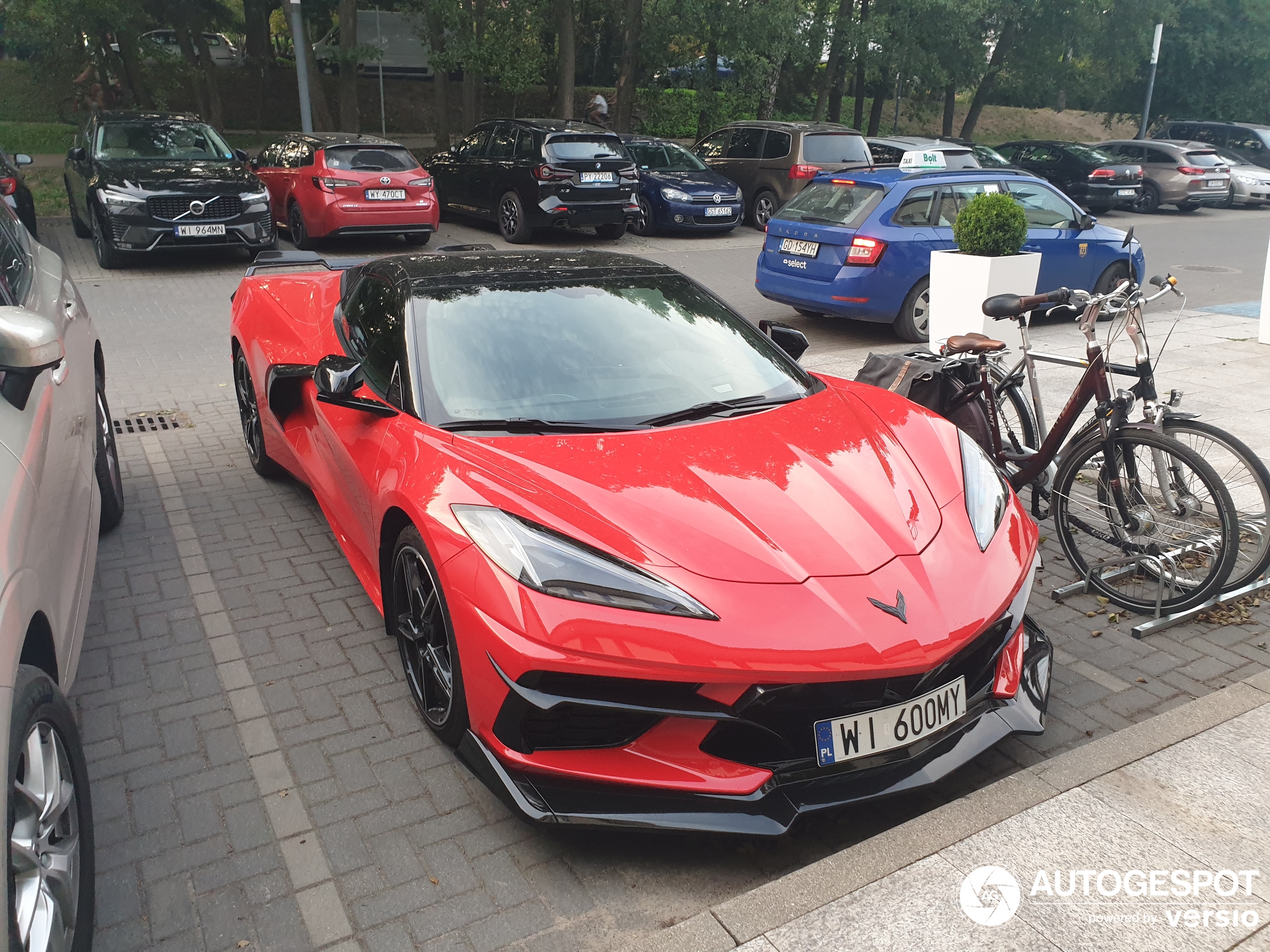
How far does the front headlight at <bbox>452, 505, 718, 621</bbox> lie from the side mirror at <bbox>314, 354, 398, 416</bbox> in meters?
0.97

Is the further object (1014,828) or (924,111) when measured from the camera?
(924,111)

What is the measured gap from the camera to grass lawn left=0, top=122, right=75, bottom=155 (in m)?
24.3

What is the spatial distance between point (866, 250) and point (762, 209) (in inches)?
357

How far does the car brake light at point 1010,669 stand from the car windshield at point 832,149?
604 inches

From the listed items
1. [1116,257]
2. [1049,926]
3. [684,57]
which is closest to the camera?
[1049,926]

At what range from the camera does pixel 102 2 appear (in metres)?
17.6

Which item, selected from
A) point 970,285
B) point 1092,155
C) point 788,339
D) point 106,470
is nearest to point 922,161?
point 970,285

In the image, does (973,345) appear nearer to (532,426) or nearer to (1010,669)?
(1010,669)

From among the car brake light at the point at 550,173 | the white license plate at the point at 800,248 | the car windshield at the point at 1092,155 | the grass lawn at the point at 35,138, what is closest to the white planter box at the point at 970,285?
the white license plate at the point at 800,248

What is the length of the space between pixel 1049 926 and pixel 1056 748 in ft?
3.54

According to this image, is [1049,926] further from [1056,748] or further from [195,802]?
[195,802]

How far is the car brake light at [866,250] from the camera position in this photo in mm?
9484

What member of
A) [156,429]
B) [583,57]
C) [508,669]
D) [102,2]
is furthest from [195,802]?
[583,57]

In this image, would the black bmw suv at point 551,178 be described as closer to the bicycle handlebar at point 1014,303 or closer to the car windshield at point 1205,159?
the bicycle handlebar at point 1014,303
